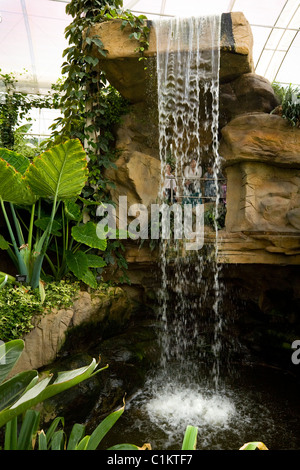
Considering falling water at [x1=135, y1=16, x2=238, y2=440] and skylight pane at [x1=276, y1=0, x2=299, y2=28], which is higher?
skylight pane at [x1=276, y1=0, x2=299, y2=28]

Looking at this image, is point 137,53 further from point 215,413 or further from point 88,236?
point 215,413

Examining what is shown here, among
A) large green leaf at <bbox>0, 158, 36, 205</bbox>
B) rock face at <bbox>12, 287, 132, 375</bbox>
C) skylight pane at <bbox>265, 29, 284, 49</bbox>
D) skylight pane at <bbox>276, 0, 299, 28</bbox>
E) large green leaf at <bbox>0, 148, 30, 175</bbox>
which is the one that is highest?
skylight pane at <bbox>276, 0, 299, 28</bbox>

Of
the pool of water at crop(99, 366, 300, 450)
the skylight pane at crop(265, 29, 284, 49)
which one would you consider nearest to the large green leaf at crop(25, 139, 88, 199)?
the pool of water at crop(99, 366, 300, 450)

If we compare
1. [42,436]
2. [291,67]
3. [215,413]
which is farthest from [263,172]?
[291,67]

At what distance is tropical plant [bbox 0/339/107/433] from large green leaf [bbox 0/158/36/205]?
227 cm

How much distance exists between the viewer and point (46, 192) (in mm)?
3734

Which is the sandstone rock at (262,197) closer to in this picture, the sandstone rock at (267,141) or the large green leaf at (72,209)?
the sandstone rock at (267,141)

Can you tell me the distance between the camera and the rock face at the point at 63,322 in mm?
3166

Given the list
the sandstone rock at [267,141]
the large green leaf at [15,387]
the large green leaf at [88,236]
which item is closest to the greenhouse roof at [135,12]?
the sandstone rock at [267,141]

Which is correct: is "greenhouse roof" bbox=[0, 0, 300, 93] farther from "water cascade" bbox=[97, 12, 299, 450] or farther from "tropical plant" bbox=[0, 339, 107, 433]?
"tropical plant" bbox=[0, 339, 107, 433]

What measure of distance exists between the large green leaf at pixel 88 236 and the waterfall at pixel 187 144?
112cm

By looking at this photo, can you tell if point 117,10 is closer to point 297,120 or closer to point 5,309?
point 297,120

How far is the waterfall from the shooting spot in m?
4.28

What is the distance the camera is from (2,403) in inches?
59.4
